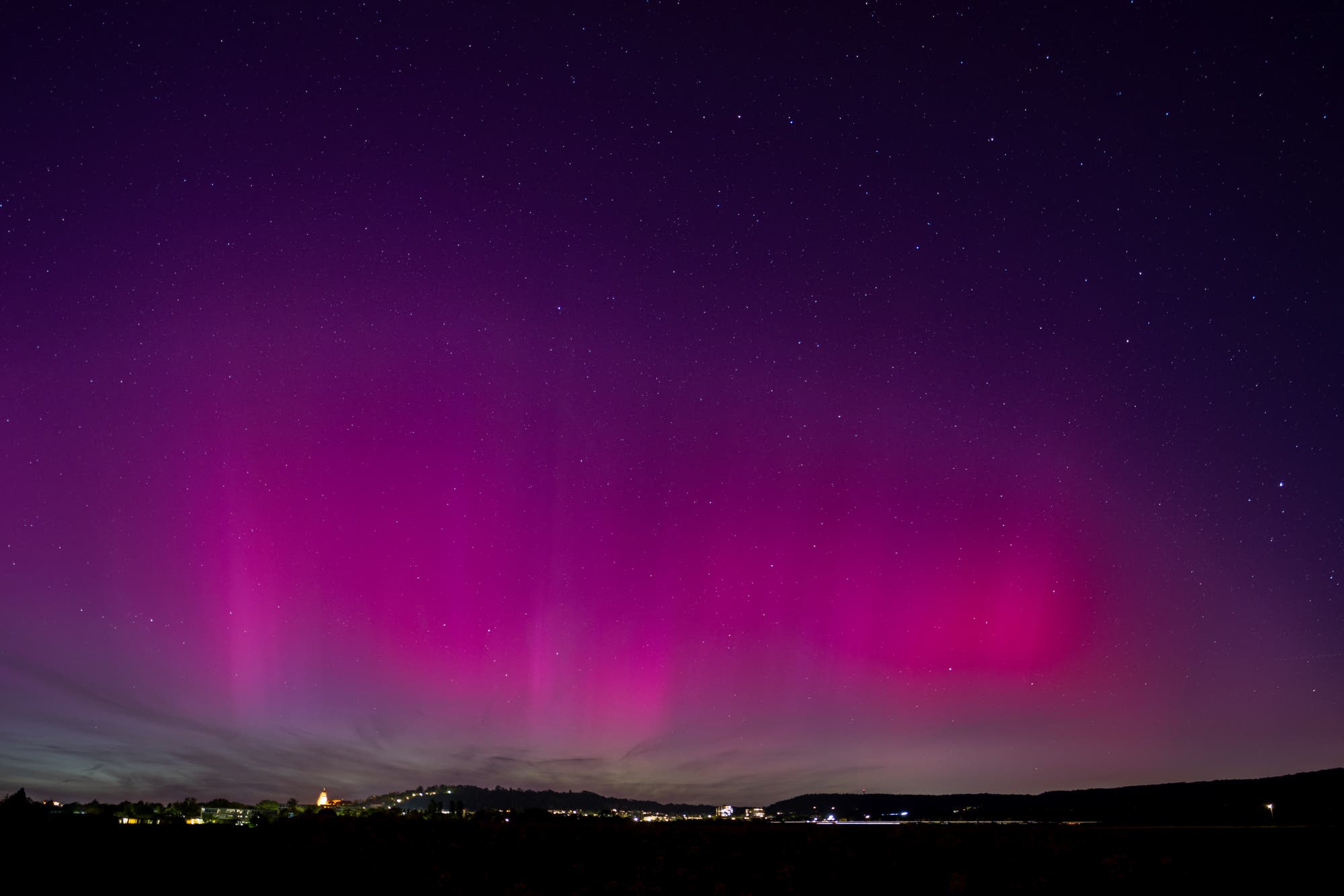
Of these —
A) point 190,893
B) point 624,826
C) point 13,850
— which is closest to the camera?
point 190,893

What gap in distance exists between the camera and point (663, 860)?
1061 inches

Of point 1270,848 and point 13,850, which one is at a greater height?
point 13,850

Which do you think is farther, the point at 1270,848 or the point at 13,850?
the point at 1270,848

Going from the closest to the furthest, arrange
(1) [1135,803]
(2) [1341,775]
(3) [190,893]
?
1. (3) [190,893]
2. (2) [1341,775]
3. (1) [1135,803]

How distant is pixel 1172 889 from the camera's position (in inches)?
881

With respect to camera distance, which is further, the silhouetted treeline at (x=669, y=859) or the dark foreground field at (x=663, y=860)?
the silhouetted treeline at (x=669, y=859)

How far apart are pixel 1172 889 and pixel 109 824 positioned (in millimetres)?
32486

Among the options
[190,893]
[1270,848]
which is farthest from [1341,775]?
[190,893]

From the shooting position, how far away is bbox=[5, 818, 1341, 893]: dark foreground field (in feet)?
76.0

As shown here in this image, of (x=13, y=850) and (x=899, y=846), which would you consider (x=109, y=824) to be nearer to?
(x=13, y=850)

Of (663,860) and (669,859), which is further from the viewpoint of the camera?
(669,859)

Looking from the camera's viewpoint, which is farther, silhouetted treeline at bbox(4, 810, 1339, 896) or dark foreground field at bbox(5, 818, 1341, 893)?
silhouetted treeline at bbox(4, 810, 1339, 896)

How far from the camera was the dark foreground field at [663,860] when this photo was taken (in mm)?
23156

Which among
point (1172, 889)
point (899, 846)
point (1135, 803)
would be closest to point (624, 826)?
point (899, 846)
